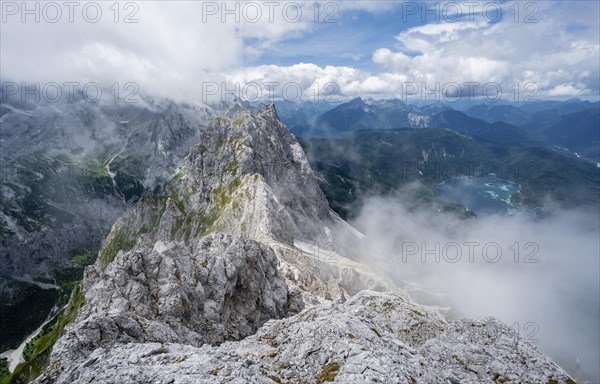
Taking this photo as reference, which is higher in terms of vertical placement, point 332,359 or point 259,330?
point 332,359

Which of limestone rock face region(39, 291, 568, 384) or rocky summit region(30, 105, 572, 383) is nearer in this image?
limestone rock face region(39, 291, 568, 384)

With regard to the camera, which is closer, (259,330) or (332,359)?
(332,359)

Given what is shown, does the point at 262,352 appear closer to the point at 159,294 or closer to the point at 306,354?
the point at 306,354

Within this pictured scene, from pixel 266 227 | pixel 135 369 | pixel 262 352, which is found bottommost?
pixel 266 227

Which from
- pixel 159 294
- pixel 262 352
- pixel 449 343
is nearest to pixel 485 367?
pixel 449 343

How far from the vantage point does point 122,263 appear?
52.7m

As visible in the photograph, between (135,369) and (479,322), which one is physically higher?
(135,369)

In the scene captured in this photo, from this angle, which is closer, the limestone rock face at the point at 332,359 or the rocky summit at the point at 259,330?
the limestone rock face at the point at 332,359

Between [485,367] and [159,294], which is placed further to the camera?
[159,294]

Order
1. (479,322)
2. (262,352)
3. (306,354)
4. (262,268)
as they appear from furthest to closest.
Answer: (262,268) < (479,322) < (262,352) < (306,354)

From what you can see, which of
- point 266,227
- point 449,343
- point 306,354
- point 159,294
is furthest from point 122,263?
point 266,227

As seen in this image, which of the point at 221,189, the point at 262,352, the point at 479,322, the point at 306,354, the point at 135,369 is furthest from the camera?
the point at 221,189

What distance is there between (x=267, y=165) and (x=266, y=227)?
241 feet

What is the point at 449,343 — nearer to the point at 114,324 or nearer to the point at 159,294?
the point at 114,324
